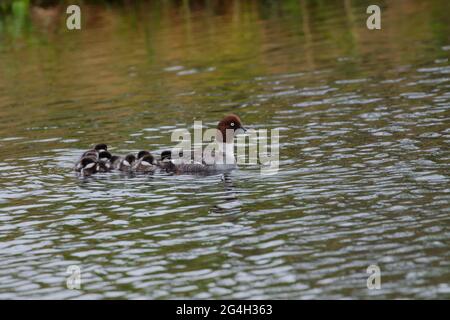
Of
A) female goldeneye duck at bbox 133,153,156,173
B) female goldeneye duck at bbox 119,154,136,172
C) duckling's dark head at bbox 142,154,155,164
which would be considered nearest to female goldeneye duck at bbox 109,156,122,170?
female goldeneye duck at bbox 119,154,136,172

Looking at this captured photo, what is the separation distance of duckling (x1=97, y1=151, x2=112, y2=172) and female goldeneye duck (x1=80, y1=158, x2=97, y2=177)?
86mm

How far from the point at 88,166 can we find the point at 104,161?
325 millimetres

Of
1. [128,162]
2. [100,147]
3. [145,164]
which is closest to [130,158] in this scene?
[128,162]

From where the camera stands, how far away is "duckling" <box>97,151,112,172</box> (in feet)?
50.2

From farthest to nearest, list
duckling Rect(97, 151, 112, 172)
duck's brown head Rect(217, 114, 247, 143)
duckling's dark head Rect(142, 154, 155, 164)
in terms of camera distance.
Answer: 1. duck's brown head Rect(217, 114, 247, 143)
2. duckling Rect(97, 151, 112, 172)
3. duckling's dark head Rect(142, 154, 155, 164)

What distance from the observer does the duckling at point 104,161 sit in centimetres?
1530

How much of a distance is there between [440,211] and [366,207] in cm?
93

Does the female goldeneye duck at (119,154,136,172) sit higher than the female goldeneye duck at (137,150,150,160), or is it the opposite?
the female goldeneye duck at (137,150,150,160)

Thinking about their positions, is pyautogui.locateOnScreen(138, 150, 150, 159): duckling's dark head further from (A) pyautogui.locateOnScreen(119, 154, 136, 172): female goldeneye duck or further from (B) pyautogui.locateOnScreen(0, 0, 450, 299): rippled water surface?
(B) pyautogui.locateOnScreen(0, 0, 450, 299): rippled water surface

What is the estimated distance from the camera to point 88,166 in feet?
49.8

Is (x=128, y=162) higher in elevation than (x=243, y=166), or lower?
higher

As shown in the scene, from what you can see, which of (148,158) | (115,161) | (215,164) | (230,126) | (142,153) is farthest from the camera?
(230,126)

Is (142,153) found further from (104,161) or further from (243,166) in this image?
(243,166)
